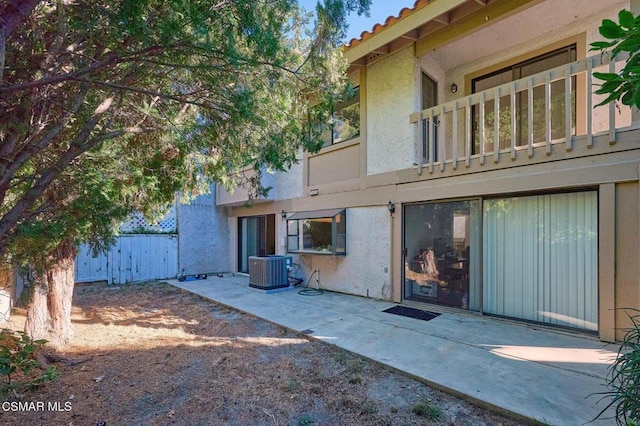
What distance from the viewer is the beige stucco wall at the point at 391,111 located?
737 centimetres

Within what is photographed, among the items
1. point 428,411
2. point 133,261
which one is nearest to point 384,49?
point 428,411

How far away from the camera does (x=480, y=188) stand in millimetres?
6133

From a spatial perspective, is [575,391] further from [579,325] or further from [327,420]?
[327,420]

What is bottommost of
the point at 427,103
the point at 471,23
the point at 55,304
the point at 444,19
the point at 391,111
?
the point at 55,304

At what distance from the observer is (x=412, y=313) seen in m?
6.55

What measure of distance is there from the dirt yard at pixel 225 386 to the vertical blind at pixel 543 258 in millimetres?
3205

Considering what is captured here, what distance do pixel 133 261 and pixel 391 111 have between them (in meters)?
10.3

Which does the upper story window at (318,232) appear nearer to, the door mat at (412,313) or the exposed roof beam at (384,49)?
the door mat at (412,313)

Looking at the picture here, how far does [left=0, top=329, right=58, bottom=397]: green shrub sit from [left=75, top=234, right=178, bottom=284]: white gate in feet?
24.8

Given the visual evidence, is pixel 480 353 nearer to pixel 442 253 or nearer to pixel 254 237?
pixel 442 253

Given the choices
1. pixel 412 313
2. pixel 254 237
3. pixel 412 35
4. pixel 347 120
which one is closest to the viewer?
pixel 412 313

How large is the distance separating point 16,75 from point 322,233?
738 centimetres

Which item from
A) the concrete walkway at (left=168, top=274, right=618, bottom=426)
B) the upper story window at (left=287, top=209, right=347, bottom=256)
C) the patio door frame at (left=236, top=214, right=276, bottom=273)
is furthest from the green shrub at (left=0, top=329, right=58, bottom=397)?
the patio door frame at (left=236, top=214, right=276, bottom=273)

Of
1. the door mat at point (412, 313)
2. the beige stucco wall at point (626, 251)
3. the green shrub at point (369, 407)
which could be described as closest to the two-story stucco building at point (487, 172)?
the beige stucco wall at point (626, 251)
